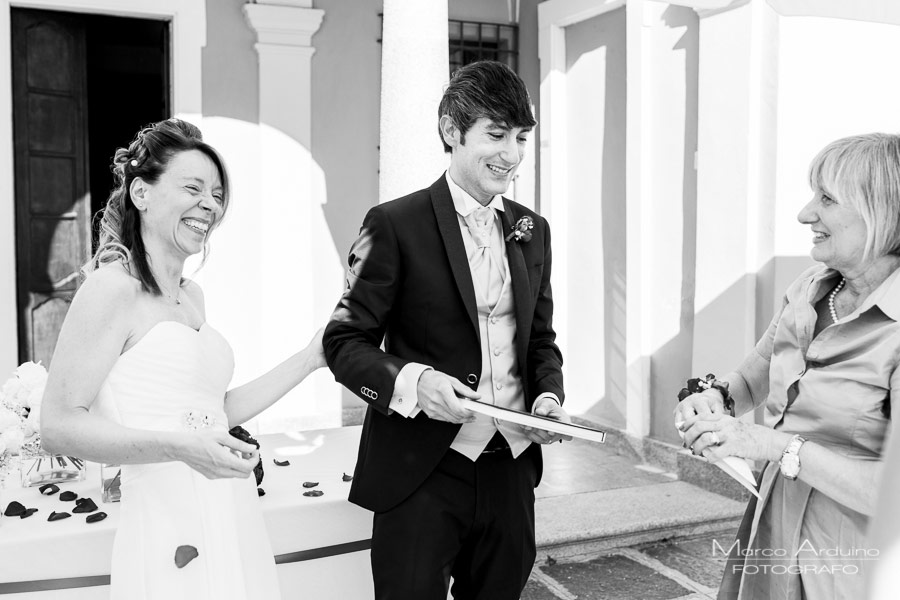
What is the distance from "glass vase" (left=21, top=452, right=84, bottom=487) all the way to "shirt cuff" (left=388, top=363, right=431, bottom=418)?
4.37ft

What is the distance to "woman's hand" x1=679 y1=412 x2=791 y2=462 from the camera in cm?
189

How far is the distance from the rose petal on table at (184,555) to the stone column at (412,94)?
2.80 m

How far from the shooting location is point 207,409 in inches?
86.0

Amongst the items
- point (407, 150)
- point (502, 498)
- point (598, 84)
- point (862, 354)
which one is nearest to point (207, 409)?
point (502, 498)

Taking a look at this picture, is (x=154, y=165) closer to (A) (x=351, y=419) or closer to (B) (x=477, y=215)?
(B) (x=477, y=215)

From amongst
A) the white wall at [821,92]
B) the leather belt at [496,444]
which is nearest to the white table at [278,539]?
the leather belt at [496,444]

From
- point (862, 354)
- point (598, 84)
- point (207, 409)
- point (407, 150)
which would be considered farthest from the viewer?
point (598, 84)

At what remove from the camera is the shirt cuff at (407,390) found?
2.10 m

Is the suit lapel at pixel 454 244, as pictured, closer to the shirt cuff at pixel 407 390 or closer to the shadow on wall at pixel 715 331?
the shirt cuff at pixel 407 390

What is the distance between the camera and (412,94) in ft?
15.1

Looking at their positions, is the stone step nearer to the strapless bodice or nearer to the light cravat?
the light cravat

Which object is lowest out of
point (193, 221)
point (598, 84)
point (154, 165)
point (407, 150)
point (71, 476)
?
point (71, 476)

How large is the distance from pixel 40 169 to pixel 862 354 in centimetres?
612

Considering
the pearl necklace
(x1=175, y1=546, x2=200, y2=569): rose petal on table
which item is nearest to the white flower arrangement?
(x1=175, y1=546, x2=200, y2=569): rose petal on table
